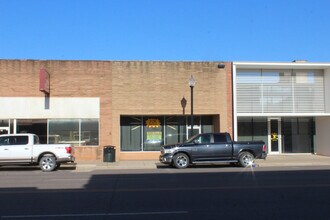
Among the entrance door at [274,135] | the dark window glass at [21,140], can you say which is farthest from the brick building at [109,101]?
the dark window glass at [21,140]

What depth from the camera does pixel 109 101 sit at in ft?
89.7

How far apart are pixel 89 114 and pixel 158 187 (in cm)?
1478

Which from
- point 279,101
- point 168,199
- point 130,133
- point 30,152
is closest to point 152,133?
point 130,133

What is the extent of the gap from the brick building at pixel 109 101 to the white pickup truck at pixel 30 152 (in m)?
5.38

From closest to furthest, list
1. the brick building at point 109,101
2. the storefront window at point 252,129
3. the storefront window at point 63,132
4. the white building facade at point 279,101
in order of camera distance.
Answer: the brick building at point 109,101 → the storefront window at point 63,132 → the white building facade at point 279,101 → the storefront window at point 252,129

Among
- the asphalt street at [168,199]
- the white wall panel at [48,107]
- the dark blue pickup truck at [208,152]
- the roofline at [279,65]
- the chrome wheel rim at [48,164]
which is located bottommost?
the asphalt street at [168,199]

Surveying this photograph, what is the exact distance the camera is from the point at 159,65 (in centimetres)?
2767

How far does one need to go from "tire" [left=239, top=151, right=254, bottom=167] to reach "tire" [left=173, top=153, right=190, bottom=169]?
2609mm

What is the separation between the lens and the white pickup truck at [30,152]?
2114 centimetres

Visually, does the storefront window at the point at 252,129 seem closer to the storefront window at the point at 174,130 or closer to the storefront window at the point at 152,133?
the storefront window at the point at 174,130

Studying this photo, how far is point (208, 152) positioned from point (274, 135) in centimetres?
965

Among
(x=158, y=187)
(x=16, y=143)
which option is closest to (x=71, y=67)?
(x=16, y=143)

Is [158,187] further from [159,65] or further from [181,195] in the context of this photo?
[159,65]

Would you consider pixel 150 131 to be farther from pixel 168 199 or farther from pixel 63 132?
pixel 168 199
